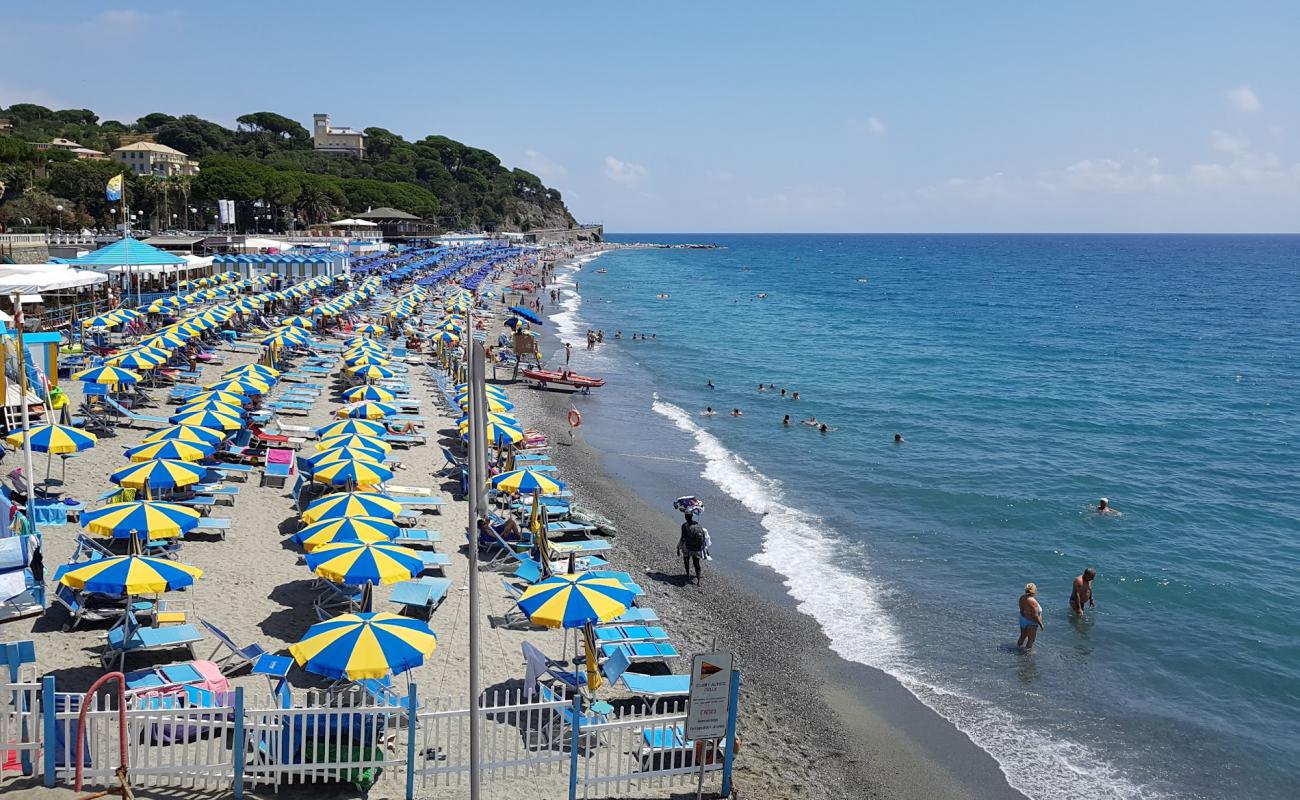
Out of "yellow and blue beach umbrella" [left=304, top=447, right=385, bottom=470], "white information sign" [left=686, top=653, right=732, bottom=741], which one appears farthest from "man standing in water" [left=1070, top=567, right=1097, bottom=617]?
"yellow and blue beach umbrella" [left=304, top=447, right=385, bottom=470]

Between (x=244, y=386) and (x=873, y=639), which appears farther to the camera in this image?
(x=244, y=386)

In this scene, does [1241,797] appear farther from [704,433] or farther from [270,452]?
[704,433]

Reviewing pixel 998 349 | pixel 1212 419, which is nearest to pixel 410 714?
pixel 1212 419

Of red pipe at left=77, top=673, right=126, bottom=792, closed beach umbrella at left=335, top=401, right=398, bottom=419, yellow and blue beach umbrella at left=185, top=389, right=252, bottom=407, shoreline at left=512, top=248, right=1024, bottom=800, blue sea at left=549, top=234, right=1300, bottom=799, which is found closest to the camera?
red pipe at left=77, top=673, right=126, bottom=792

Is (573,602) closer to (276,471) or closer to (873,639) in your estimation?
(873,639)

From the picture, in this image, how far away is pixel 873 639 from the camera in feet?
46.5

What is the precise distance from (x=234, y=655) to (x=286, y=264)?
44.7 metres

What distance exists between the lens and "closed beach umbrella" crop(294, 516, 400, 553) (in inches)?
467

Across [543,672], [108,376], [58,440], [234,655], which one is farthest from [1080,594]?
[108,376]

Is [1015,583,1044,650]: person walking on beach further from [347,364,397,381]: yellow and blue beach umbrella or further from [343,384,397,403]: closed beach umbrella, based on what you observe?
[347,364,397,381]: yellow and blue beach umbrella

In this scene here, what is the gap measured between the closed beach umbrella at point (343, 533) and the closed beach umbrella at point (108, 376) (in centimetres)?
1126

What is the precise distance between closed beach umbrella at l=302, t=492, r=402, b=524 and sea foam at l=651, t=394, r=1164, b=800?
6825mm

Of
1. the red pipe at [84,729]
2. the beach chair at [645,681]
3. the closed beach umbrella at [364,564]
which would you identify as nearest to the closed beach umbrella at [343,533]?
the closed beach umbrella at [364,564]

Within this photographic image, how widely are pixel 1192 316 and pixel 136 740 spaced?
3253 inches
